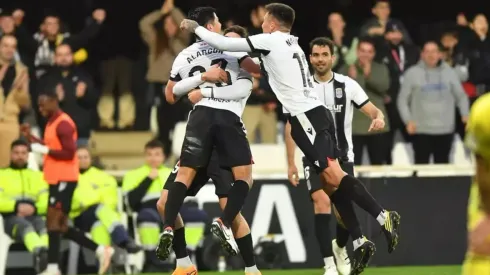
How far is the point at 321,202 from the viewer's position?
1223cm

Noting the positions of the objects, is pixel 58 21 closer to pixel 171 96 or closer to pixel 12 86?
pixel 12 86

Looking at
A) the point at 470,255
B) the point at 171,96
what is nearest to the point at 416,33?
the point at 171,96

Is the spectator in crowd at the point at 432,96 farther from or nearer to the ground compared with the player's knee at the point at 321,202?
farther from the ground

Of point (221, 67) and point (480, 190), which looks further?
point (221, 67)

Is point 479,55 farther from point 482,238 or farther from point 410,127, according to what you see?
point 482,238

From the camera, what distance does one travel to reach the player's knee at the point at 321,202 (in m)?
12.2

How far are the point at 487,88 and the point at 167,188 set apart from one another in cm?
789

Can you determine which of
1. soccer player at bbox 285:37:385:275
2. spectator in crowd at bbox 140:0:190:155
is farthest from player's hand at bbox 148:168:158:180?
soccer player at bbox 285:37:385:275

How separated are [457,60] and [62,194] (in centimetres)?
601

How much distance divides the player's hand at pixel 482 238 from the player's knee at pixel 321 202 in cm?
652

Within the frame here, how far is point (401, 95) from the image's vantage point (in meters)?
16.4

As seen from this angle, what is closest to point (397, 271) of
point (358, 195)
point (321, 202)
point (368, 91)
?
point (321, 202)

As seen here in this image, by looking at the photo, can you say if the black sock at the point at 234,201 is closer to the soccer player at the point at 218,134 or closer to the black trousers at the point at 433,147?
the soccer player at the point at 218,134

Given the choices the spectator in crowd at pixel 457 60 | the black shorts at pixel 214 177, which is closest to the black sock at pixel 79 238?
the black shorts at pixel 214 177
